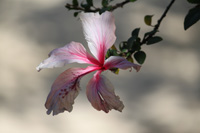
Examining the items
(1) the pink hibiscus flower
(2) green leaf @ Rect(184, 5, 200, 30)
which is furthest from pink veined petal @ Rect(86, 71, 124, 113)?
(2) green leaf @ Rect(184, 5, 200, 30)

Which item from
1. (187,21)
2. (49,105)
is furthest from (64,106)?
(187,21)

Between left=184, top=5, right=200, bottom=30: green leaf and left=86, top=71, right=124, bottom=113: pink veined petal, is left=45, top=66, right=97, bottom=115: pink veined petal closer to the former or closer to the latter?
left=86, top=71, right=124, bottom=113: pink veined petal

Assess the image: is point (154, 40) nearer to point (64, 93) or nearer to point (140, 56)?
point (140, 56)

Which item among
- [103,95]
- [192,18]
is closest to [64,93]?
[103,95]

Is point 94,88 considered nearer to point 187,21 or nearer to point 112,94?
point 112,94

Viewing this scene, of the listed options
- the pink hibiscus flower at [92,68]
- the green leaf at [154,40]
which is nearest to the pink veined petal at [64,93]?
the pink hibiscus flower at [92,68]

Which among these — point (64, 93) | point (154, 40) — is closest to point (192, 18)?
point (154, 40)
